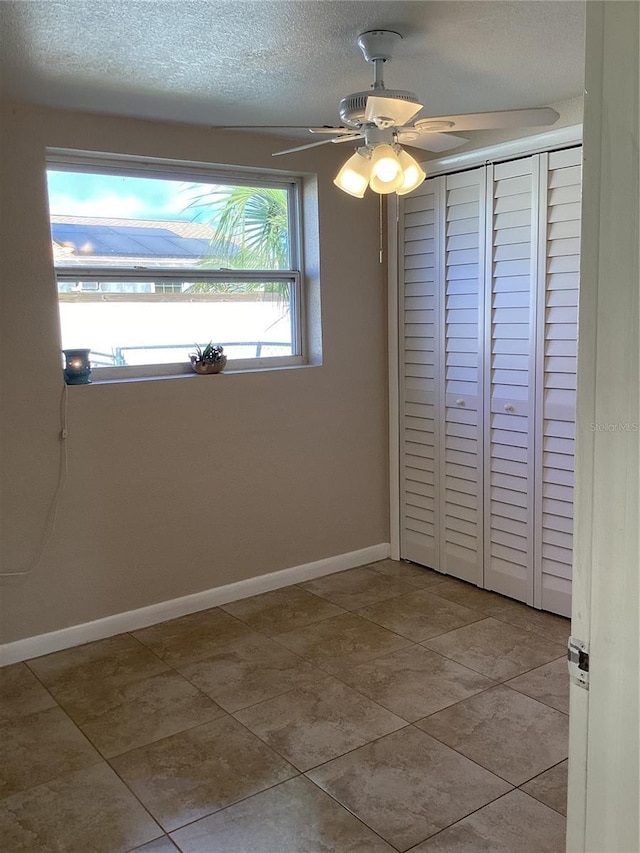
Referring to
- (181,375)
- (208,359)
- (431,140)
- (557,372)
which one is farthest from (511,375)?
(181,375)

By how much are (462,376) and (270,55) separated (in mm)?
1863

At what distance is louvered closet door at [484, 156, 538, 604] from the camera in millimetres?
3400

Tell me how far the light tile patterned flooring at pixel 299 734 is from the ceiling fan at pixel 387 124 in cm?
185

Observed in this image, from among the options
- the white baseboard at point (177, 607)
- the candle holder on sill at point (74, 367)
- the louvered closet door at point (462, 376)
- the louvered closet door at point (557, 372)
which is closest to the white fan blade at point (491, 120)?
the louvered closet door at point (557, 372)

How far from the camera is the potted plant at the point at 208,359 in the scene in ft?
11.8

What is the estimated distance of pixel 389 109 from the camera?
7.10ft

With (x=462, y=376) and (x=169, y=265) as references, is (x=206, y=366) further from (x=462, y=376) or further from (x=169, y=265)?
(x=462, y=376)

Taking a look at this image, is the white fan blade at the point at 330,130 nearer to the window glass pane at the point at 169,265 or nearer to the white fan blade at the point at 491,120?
the white fan blade at the point at 491,120

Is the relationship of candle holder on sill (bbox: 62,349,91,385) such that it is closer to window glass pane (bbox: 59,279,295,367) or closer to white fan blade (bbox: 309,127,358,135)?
window glass pane (bbox: 59,279,295,367)

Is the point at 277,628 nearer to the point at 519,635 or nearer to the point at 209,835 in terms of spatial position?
the point at 519,635

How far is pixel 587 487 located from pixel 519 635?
267cm

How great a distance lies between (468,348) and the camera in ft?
12.2

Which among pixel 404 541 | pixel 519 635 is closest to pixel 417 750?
pixel 519 635

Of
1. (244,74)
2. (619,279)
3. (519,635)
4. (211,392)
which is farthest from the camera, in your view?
(211,392)
